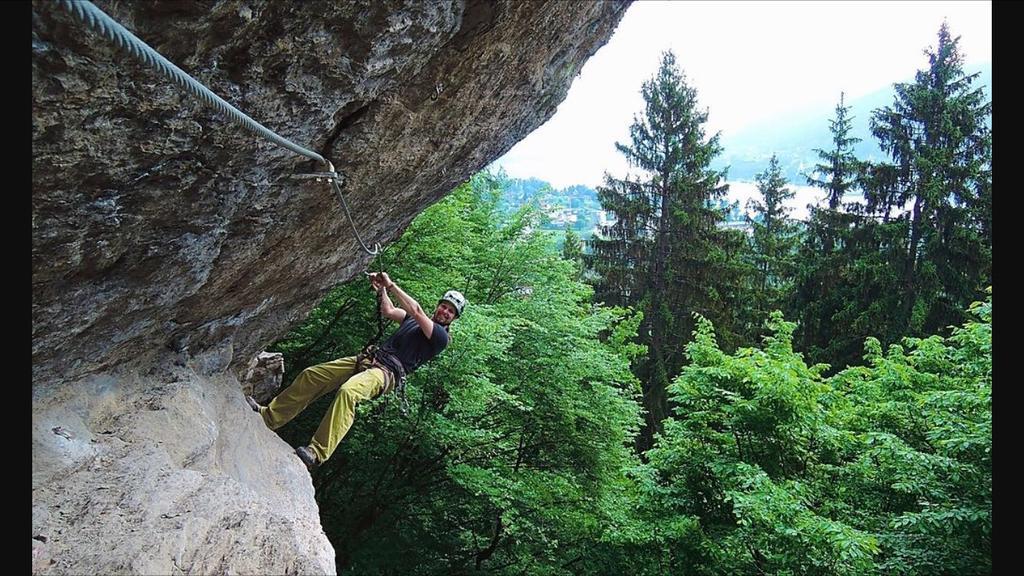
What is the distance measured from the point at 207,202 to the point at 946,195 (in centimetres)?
1995

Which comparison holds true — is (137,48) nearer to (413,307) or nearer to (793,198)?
(413,307)

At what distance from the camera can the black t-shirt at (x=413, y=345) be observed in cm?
524

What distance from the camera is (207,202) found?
3.03 m

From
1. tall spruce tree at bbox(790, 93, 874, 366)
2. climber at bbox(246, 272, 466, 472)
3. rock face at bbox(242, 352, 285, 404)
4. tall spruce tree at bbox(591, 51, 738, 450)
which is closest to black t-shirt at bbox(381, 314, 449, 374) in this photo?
climber at bbox(246, 272, 466, 472)

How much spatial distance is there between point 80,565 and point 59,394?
1.14 meters

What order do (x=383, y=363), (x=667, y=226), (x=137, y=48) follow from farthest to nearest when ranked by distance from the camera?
(x=667, y=226), (x=383, y=363), (x=137, y=48)

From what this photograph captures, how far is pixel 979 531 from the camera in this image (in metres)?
6.16

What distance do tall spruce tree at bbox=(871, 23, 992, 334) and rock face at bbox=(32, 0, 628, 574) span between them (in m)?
16.9

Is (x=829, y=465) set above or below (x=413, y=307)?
above

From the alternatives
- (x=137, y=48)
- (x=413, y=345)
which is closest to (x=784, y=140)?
(x=413, y=345)

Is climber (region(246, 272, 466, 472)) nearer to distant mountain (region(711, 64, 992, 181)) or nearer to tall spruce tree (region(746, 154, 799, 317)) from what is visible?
tall spruce tree (region(746, 154, 799, 317))

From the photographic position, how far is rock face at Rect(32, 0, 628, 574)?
226cm

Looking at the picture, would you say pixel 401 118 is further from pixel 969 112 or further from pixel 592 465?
pixel 969 112
